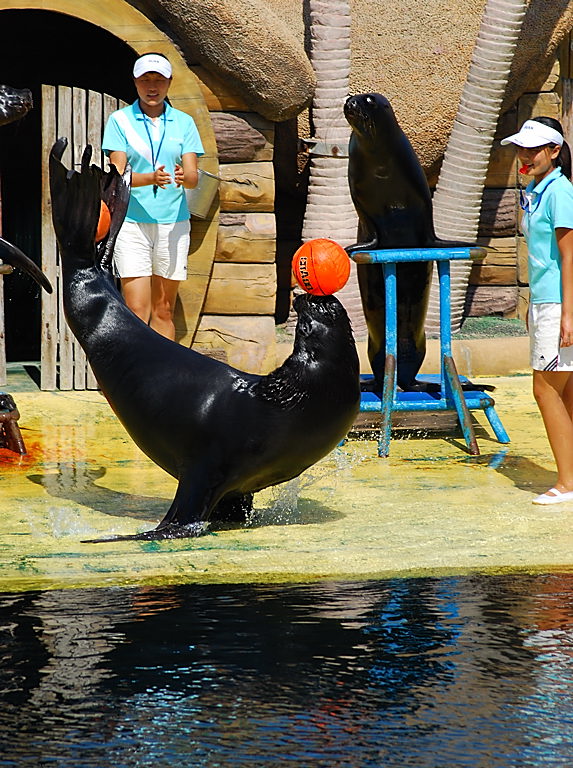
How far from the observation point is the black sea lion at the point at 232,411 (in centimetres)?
485

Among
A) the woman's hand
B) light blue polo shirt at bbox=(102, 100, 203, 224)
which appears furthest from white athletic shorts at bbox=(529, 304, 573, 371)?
light blue polo shirt at bbox=(102, 100, 203, 224)

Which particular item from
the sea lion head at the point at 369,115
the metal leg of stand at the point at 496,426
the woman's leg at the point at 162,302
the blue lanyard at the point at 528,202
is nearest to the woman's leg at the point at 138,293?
the woman's leg at the point at 162,302

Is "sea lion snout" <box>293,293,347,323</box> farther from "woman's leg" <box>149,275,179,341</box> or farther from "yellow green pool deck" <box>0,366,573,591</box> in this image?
"woman's leg" <box>149,275,179,341</box>

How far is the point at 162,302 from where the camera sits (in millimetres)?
8086

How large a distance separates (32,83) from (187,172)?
4747mm

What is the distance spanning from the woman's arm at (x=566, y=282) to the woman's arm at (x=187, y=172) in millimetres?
3019

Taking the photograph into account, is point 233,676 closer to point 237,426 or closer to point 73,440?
point 237,426

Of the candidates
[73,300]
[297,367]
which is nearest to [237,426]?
[297,367]

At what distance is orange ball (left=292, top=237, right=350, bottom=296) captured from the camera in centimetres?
477

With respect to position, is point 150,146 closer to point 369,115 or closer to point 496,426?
point 369,115

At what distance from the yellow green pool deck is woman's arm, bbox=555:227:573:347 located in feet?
2.46

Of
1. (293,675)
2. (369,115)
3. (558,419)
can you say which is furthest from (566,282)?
(293,675)

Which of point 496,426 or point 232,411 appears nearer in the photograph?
point 232,411

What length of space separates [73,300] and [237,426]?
3.30 feet
